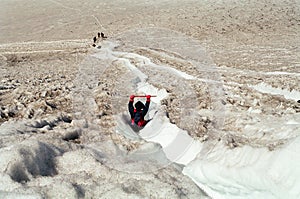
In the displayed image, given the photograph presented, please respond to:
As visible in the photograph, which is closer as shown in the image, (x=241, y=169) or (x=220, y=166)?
(x=241, y=169)

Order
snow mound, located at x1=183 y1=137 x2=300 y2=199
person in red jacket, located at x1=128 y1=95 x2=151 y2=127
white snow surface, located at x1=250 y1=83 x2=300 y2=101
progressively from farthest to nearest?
white snow surface, located at x1=250 y1=83 x2=300 y2=101 → person in red jacket, located at x1=128 y1=95 x2=151 y2=127 → snow mound, located at x1=183 y1=137 x2=300 y2=199

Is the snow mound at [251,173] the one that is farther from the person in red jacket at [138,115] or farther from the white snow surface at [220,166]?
the person in red jacket at [138,115]

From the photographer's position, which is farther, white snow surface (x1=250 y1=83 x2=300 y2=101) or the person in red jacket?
white snow surface (x1=250 y1=83 x2=300 y2=101)

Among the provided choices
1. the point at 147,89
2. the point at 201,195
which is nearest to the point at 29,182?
the point at 201,195

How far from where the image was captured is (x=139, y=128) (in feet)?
35.2

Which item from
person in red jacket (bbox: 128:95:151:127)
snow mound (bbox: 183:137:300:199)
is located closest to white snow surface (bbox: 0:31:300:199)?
snow mound (bbox: 183:137:300:199)

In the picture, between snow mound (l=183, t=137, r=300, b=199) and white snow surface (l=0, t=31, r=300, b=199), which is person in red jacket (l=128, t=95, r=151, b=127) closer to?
white snow surface (l=0, t=31, r=300, b=199)

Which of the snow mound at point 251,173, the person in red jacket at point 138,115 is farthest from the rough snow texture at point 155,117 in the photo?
the person in red jacket at point 138,115

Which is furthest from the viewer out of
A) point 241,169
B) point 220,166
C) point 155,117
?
point 155,117

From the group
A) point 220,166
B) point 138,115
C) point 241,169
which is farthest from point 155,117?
point 241,169

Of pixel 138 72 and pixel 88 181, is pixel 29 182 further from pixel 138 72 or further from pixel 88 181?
pixel 138 72

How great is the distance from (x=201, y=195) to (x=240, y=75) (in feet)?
40.3

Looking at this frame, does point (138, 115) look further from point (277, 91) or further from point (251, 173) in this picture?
point (277, 91)

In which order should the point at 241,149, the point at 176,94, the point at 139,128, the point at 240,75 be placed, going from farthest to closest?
the point at 240,75, the point at 176,94, the point at 139,128, the point at 241,149
